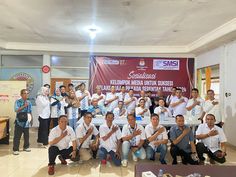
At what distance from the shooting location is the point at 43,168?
4375mm

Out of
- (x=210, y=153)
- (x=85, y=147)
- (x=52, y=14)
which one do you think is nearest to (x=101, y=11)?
(x=52, y=14)

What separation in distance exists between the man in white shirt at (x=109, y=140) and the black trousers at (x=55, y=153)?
56 cm

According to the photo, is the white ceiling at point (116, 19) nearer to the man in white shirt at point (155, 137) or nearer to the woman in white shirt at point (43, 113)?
the woman in white shirt at point (43, 113)

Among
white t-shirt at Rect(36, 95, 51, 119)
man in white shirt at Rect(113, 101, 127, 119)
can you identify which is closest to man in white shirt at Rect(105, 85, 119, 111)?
man in white shirt at Rect(113, 101, 127, 119)

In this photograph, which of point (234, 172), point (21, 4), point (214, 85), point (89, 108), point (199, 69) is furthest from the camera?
point (199, 69)

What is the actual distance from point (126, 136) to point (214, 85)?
14.0 feet

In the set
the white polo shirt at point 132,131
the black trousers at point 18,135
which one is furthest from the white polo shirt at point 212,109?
the black trousers at point 18,135

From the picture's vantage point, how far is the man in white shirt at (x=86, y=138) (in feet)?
15.1

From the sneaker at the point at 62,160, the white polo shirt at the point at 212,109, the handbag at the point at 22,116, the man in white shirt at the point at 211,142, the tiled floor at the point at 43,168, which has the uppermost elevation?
the white polo shirt at the point at 212,109

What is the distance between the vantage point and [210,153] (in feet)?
14.8

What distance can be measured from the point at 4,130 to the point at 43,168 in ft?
6.94

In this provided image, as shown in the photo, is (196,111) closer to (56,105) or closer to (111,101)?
(111,101)

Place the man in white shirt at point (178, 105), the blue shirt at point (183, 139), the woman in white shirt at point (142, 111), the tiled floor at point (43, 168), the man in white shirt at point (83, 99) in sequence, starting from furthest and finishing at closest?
the man in white shirt at point (83, 99) → the man in white shirt at point (178, 105) → the woman in white shirt at point (142, 111) → the blue shirt at point (183, 139) → the tiled floor at point (43, 168)

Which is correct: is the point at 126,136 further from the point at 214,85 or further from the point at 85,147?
the point at 214,85
